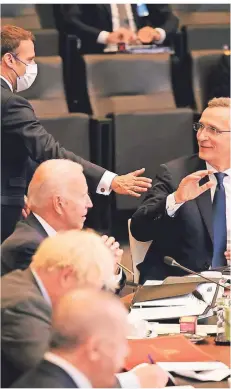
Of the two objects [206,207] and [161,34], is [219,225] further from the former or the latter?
[161,34]

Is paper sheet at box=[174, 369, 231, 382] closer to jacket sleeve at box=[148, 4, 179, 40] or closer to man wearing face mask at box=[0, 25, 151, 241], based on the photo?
man wearing face mask at box=[0, 25, 151, 241]

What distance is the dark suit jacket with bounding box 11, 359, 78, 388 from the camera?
69.2 inches

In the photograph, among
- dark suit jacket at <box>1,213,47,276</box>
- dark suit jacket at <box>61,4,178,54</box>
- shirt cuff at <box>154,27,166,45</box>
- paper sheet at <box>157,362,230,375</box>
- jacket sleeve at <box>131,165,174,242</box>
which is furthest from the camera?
shirt cuff at <box>154,27,166,45</box>

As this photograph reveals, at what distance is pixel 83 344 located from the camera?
1.71 m

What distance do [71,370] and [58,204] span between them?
1161mm

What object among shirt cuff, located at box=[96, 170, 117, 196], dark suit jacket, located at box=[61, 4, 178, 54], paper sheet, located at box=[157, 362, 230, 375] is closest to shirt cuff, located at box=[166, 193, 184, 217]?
shirt cuff, located at box=[96, 170, 117, 196]

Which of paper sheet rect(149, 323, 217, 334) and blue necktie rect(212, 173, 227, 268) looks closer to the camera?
paper sheet rect(149, 323, 217, 334)

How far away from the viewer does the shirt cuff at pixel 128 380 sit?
7.04 feet

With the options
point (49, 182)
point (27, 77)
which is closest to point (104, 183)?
point (27, 77)

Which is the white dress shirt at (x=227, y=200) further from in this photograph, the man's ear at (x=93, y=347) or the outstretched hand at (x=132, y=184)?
the man's ear at (x=93, y=347)

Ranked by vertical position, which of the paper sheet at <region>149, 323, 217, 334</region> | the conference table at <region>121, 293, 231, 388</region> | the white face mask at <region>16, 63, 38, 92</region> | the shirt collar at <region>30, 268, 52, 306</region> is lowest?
the paper sheet at <region>149, 323, 217, 334</region>

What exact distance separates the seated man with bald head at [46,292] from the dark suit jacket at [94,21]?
4.29 meters

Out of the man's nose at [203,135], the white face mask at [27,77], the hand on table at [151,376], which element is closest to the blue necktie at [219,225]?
the man's nose at [203,135]

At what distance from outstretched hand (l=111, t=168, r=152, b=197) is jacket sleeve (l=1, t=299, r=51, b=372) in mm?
1386
